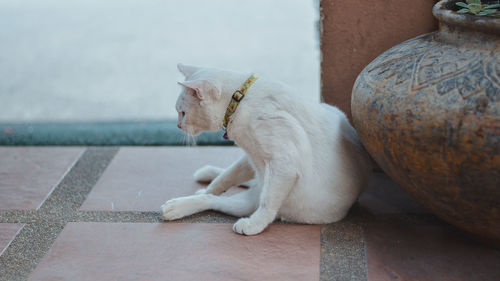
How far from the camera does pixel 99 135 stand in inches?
122

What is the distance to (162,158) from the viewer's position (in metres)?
2.74

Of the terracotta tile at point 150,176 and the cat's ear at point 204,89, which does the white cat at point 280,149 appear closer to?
the cat's ear at point 204,89

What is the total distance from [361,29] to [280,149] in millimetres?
677

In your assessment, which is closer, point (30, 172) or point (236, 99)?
Answer: point (236, 99)

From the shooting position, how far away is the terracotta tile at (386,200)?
2203 mm

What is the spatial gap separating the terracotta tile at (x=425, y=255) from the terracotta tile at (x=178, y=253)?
201mm

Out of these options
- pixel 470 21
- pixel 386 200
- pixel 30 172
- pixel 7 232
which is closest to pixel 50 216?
pixel 7 232

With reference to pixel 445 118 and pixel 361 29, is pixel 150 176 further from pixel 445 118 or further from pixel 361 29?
pixel 445 118

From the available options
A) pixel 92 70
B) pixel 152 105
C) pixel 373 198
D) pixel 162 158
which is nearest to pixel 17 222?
pixel 162 158

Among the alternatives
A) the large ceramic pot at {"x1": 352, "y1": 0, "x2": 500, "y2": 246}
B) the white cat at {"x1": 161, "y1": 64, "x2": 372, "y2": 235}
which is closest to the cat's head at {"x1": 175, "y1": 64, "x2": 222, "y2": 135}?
the white cat at {"x1": 161, "y1": 64, "x2": 372, "y2": 235}

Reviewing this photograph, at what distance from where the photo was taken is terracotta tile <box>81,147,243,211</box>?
2309 millimetres

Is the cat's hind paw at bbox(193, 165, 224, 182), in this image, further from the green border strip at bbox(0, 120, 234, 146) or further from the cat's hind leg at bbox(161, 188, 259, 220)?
the green border strip at bbox(0, 120, 234, 146)

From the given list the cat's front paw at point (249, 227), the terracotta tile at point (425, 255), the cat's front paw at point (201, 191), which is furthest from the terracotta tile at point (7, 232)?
the terracotta tile at point (425, 255)

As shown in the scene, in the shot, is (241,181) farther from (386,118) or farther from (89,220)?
(386,118)
